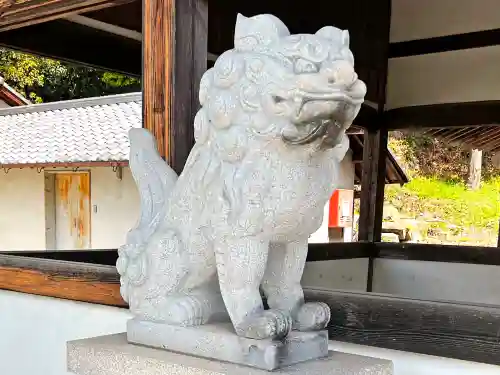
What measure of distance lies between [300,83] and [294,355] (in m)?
0.62

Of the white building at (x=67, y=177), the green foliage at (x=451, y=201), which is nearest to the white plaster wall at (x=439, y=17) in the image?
the white building at (x=67, y=177)

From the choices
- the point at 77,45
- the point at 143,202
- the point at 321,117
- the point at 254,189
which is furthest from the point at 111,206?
the point at 321,117

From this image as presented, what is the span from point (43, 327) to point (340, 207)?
265 inches

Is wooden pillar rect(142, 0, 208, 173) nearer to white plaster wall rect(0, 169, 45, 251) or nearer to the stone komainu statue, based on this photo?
the stone komainu statue

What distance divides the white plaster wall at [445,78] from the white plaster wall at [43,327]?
3297 millimetres

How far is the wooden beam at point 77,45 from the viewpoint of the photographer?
365cm

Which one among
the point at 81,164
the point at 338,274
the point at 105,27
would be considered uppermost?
the point at 105,27

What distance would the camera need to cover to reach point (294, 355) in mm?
1344

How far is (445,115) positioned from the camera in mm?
4543

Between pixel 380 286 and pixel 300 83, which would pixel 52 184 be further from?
pixel 300 83

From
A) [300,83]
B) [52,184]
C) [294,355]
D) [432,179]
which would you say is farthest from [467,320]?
[432,179]

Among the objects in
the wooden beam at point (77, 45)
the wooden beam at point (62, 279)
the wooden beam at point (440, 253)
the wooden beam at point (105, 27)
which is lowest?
the wooden beam at point (440, 253)

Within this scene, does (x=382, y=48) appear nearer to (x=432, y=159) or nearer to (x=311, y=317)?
(x=311, y=317)

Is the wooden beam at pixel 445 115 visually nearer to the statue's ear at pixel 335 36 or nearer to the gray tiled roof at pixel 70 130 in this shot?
the gray tiled roof at pixel 70 130
